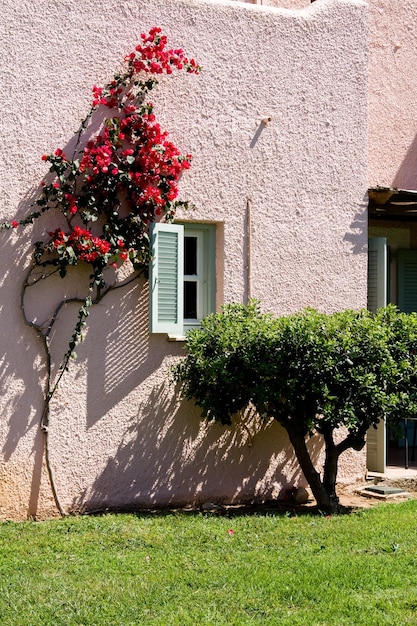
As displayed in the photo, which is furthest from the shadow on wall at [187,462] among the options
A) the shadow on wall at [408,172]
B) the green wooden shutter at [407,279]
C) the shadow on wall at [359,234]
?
the shadow on wall at [408,172]

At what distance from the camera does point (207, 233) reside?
10141mm

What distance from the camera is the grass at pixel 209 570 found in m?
6.23

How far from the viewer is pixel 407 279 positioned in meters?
12.9

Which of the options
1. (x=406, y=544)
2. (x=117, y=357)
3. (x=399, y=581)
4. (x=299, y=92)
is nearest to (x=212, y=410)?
(x=117, y=357)

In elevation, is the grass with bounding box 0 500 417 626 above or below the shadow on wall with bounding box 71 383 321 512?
below

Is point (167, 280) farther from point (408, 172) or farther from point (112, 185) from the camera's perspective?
point (408, 172)

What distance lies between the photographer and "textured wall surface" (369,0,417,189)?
12141 mm

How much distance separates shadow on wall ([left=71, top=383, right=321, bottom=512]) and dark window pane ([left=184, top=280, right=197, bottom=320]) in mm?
880

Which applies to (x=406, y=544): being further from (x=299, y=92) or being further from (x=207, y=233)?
(x=299, y=92)

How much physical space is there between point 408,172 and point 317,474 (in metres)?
4.69

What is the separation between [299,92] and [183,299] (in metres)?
2.64

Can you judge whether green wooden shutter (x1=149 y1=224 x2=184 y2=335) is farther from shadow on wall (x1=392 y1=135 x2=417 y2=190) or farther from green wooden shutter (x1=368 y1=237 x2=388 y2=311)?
shadow on wall (x1=392 y1=135 x2=417 y2=190)

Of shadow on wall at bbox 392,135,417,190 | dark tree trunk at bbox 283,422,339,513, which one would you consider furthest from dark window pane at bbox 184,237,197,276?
shadow on wall at bbox 392,135,417,190

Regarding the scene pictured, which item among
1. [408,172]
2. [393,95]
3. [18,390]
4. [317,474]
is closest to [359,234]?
[408,172]
